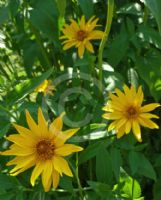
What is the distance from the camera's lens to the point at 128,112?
1.12 metres

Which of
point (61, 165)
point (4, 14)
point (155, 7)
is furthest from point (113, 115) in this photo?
point (155, 7)

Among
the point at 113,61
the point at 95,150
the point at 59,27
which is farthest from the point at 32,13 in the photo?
the point at 95,150

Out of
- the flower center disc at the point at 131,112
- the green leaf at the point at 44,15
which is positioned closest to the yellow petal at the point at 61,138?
the flower center disc at the point at 131,112

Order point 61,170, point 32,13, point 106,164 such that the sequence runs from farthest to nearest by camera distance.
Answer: point 32,13, point 106,164, point 61,170

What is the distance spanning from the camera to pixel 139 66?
1.25m

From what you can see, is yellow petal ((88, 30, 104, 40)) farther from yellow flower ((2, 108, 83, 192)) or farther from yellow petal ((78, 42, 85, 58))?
yellow flower ((2, 108, 83, 192))

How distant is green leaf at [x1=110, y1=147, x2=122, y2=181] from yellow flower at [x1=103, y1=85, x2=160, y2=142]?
0.04m

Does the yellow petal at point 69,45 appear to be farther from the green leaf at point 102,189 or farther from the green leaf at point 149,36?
the green leaf at point 102,189

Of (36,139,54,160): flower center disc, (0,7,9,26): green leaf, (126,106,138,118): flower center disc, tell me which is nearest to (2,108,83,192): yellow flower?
(36,139,54,160): flower center disc

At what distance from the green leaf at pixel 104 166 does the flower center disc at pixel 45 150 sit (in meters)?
0.12

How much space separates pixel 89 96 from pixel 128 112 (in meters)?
0.13

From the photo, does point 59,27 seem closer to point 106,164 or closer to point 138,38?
point 138,38

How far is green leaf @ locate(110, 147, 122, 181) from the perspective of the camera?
1034 mm

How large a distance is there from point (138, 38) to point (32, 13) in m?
0.30
